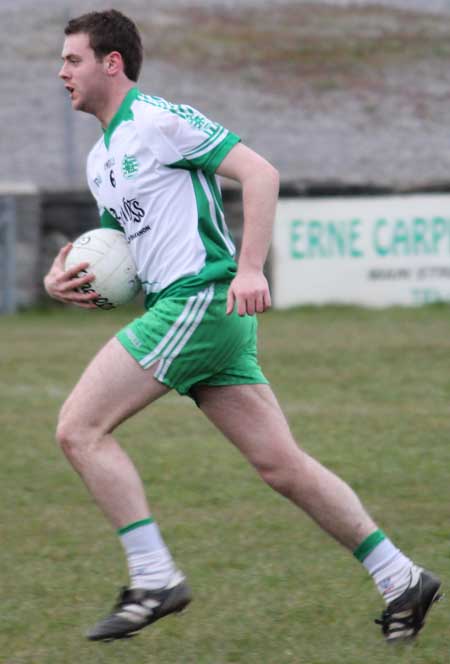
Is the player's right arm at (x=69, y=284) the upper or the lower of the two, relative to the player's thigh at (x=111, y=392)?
upper

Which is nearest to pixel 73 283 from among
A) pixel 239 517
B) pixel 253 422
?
pixel 253 422

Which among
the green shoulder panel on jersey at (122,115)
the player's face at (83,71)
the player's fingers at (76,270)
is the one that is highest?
the player's face at (83,71)

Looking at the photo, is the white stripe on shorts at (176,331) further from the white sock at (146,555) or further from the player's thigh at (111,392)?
the white sock at (146,555)

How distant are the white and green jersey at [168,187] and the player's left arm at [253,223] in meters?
0.08

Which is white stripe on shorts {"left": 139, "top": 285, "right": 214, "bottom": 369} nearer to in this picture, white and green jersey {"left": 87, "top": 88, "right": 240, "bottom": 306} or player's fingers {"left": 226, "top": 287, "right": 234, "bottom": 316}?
white and green jersey {"left": 87, "top": 88, "right": 240, "bottom": 306}

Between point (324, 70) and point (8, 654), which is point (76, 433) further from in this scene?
point (324, 70)

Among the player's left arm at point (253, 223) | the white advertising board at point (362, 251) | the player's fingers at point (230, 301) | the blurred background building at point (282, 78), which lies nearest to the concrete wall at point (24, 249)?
the white advertising board at point (362, 251)

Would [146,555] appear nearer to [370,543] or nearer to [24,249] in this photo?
[370,543]

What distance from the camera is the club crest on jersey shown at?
4.36m

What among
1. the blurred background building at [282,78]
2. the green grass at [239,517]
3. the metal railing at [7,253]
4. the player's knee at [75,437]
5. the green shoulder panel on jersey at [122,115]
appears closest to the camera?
the player's knee at [75,437]

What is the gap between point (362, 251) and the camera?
1391 cm

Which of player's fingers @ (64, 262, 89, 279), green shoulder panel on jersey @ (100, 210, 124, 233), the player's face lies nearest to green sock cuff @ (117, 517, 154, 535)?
player's fingers @ (64, 262, 89, 279)

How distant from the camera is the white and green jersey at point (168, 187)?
4.31m

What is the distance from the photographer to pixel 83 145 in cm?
1708
